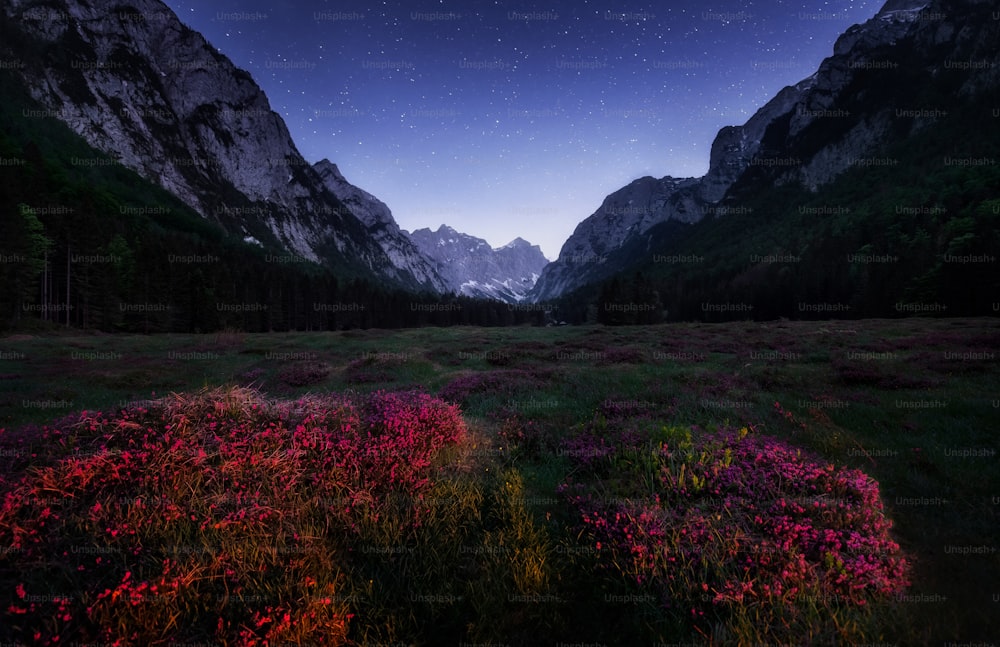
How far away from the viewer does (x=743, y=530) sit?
419 cm

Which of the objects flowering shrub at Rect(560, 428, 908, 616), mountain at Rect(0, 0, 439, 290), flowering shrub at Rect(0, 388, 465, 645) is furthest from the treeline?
flowering shrub at Rect(560, 428, 908, 616)

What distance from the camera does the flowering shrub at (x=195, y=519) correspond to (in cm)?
317

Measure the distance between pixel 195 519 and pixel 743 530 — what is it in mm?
5991

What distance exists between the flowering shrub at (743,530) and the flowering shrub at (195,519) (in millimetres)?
2610

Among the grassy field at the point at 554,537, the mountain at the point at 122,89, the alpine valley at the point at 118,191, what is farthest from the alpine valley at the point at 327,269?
the grassy field at the point at 554,537

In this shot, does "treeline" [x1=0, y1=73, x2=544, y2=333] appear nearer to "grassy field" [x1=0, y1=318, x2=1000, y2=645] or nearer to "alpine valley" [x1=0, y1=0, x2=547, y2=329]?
"alpine valley" [x1=0, y1=0, x2=547, y2=329]

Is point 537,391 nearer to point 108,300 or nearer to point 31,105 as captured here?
point 108,300

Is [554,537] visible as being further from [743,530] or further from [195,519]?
[195,519]

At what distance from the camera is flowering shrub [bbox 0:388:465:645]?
3172mm

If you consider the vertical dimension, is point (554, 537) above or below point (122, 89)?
below

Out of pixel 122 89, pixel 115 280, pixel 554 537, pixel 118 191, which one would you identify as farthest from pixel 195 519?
pixel 122 89

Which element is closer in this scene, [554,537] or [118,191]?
[554,537]

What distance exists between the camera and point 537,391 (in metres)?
12.7

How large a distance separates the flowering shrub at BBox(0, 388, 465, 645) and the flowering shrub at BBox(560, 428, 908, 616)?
8.56 feet
